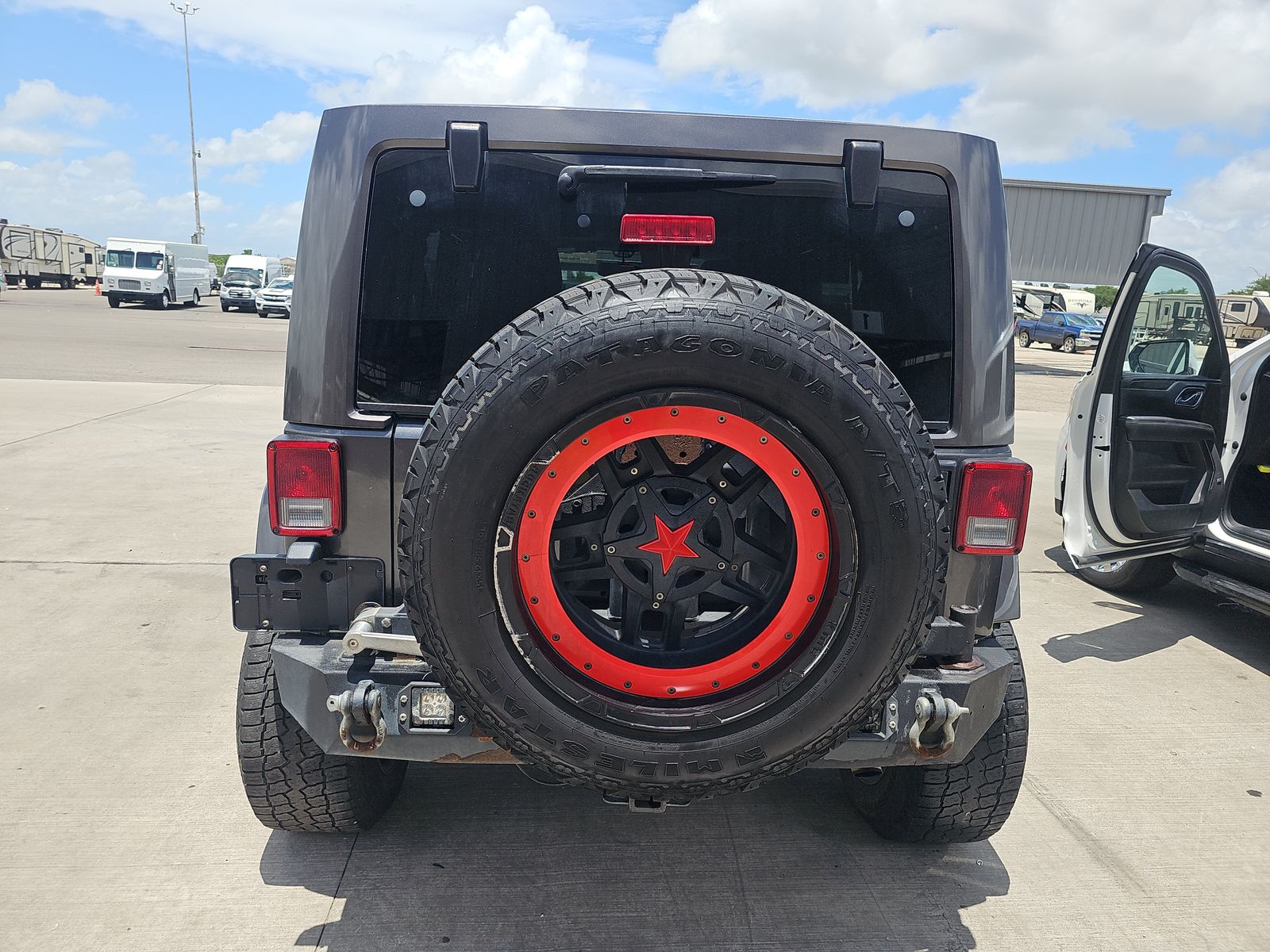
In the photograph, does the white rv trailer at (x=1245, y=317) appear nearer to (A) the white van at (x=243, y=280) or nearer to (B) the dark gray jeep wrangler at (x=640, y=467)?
(B) the dark gray jeep wrangler at (x=640, y=467)

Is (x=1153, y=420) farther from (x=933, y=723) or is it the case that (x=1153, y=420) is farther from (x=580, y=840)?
(x=580, y=840)

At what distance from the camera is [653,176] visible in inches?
88.1

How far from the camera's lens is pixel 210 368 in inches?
630

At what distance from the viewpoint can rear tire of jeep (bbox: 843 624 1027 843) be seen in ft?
8.76

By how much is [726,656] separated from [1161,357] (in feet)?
12.9

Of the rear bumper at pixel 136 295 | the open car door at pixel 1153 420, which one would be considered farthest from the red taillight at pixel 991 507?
the rear bumper at pixel 136 295

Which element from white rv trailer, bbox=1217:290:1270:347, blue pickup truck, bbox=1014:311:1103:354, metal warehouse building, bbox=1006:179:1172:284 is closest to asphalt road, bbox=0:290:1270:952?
white rv trailer, bbox=1217:290:1270:347

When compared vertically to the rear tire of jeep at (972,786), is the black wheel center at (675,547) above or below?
above

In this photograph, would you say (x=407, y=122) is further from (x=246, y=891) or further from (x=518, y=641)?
(x=246, y=891)

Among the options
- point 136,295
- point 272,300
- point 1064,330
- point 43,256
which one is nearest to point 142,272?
point 136,295

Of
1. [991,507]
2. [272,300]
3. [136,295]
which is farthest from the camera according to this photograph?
[272,300]

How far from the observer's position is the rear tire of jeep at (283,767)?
257 centimetres

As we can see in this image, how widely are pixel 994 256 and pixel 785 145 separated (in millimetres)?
611

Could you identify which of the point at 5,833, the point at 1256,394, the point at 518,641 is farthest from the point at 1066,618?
the point at 5,833
